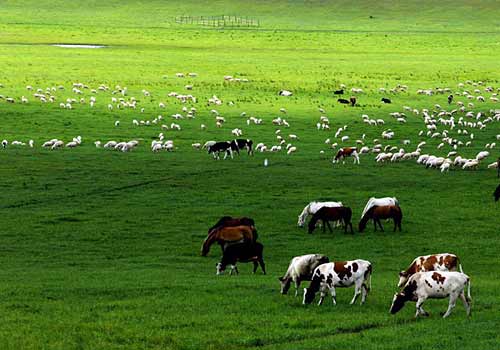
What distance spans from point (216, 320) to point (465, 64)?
239ft

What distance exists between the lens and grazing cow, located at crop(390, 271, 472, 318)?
16.1 metres

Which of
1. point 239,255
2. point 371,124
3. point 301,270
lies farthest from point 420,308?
point 371,124

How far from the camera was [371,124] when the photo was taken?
5256 cm

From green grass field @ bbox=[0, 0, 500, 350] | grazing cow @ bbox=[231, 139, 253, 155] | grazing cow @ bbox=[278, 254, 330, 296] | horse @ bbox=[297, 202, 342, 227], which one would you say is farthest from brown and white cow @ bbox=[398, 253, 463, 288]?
grazing cow @ bbox=[231, 139, 253, 155]

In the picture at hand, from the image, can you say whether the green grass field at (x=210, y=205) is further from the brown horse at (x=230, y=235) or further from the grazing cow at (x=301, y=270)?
the brown horse at (x=230, y=235)

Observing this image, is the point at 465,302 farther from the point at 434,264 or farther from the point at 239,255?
the point at 239,255

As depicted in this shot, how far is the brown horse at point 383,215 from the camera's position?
27531 millimetres

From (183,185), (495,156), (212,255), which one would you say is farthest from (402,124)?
(212,255)

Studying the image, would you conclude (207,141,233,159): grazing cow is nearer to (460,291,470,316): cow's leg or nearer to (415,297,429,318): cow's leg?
(415,297,429,318): cow's leg

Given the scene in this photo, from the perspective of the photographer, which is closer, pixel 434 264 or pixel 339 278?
pixel 339 278

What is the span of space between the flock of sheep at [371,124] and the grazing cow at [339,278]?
2160cm

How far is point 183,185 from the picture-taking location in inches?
1400

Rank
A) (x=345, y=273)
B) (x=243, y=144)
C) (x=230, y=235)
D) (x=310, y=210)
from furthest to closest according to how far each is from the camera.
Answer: (x=243, y=144) < (x=310, y=210) < (x=230, y=235) < (x=345, y=273)

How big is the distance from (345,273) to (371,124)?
35624 millimetres
